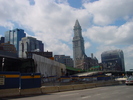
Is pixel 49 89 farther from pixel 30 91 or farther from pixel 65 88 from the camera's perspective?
pixel 65 88

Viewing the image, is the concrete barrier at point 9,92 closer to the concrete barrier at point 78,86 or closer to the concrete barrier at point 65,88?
the concrete barrier at point 65,88

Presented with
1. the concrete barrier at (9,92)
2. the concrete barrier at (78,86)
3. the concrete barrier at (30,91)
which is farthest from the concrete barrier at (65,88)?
the concrete barrier at (9,92)

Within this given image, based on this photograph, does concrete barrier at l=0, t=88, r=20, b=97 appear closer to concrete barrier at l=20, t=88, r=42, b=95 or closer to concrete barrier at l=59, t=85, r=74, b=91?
concrete barrier at l=20, t=88, r=42, b=95

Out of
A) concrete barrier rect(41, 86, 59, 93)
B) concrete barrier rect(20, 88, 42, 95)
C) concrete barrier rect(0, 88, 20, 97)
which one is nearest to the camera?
concrete barrier rect(0, 88, 20, 97)

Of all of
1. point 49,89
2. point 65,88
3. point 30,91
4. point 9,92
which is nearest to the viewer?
point 9,92

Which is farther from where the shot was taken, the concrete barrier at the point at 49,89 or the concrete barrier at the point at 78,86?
the concrete barrier at the point at 78,86

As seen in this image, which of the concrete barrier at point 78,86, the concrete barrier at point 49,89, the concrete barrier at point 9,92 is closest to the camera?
the concrete barrier at point 9,92

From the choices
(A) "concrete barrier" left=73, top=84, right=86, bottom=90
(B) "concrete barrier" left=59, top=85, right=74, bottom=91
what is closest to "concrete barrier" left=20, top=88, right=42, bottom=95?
(B) "concrete barrier" left=59, top=85, right=74, bottom=91

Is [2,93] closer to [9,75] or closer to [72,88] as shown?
[9,75]

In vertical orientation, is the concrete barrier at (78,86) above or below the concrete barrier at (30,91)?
below

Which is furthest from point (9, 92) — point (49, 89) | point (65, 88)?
point (65, 88)

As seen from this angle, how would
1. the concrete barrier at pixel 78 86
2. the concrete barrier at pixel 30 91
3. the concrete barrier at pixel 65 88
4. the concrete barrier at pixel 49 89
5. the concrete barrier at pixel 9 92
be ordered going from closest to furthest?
the concrete barrier at pixel 9 92, the concrete barrier at pixel 30 91, the concrete barrier at pixel 49 89, the concrete barrier at pixel 65 88, the concrete barrier at pixel 78 86

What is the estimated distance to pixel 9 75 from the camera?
15.9 metres

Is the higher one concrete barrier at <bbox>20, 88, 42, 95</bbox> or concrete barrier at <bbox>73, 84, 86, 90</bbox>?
concrete barrier at <bbox>20, 88, 42, 95</bbox>
